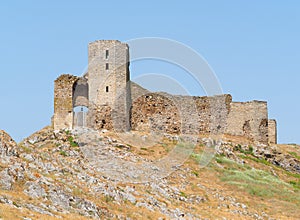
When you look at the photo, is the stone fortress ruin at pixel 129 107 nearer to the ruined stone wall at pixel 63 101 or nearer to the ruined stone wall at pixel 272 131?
the ruined stone wall at pixel 63 101

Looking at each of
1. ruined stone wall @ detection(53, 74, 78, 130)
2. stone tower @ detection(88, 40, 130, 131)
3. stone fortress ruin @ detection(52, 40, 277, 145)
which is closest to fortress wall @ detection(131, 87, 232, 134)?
stone fortress ruin @ detection(52, 40, 277, 145)

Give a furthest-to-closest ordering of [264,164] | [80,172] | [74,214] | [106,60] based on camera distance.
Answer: [264,164] → [106,60] → [80,172] → [74,214]

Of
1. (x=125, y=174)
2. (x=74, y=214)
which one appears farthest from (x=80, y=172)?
(x=74, y=214)

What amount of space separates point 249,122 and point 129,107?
31.5ft

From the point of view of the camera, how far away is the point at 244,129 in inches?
1778

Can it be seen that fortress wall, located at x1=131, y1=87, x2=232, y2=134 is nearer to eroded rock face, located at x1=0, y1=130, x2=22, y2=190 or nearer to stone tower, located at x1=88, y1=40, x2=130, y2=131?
stone tower, located at x1=88, y1=40, x2=130, y2=131

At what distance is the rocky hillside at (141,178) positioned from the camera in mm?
24239

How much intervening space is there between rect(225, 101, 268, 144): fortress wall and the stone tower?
9.91 m

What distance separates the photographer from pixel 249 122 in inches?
1778

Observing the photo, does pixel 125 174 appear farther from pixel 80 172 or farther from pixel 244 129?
pixel 244 129

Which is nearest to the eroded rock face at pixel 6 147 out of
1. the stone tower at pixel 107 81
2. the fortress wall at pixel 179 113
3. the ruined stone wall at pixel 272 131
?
the stone tower at pixel 107 81

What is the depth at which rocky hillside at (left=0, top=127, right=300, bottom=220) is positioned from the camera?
2424 cm

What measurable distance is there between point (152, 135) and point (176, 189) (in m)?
8.67

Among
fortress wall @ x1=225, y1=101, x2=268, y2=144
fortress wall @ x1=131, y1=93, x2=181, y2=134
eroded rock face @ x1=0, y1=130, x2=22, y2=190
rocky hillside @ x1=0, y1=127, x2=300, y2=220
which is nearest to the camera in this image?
eroded rock face @ x1=0, y1=130, x2=22, y2=190
